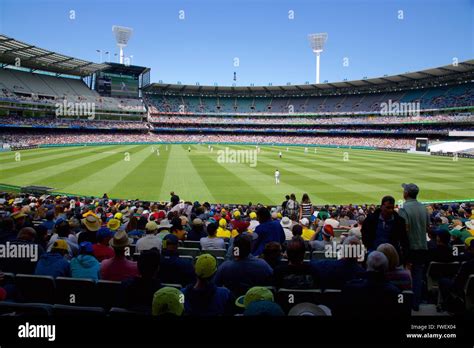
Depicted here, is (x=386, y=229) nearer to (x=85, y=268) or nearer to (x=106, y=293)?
(x=106, y=293)

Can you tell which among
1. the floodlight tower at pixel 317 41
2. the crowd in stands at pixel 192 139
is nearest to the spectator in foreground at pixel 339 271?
the crowd in stands at pixel 192 139

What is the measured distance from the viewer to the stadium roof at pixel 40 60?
2515 inches

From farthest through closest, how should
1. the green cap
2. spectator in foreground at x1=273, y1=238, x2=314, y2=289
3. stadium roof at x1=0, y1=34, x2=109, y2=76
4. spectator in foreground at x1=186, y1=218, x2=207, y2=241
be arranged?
stadium roof at x1=0, y1=34, x2=109, y2=76 → spectator in foreground at x1=186, y1=218, x2=207, y2=241 → spectator in foreground at x1=273, y1=238, x2=314, y2=289 → the green cap

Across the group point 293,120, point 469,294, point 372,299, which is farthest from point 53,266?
point 293,120

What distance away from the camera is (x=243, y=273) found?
15.7 feet

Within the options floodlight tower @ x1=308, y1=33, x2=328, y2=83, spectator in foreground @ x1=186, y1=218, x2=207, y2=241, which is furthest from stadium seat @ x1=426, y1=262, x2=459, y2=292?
floodlight tower @ x1=308, y1=33, x2=328, y2=83

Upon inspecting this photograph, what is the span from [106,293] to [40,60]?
3562 inches

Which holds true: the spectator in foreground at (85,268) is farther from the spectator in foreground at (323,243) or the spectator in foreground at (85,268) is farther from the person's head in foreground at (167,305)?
the spectator in foreground at (323,243)

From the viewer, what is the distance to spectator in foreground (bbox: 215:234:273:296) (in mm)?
4723

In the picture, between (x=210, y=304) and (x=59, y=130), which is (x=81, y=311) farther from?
(x=59, y=130)

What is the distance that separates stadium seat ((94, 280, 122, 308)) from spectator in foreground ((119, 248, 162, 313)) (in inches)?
12.4

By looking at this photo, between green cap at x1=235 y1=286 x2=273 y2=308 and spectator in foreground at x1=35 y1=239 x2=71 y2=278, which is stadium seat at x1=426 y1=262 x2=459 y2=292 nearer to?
green cap at x1=235 y1=286 x2=273 y2=308

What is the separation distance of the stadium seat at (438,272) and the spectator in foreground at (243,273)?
3398mm

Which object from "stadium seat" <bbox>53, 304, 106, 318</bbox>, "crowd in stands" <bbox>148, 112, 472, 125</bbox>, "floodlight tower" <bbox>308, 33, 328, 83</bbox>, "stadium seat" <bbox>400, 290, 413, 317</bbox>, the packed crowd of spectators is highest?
"floodlight tower" <bbox>308, 33, 328, 83</bbox>
